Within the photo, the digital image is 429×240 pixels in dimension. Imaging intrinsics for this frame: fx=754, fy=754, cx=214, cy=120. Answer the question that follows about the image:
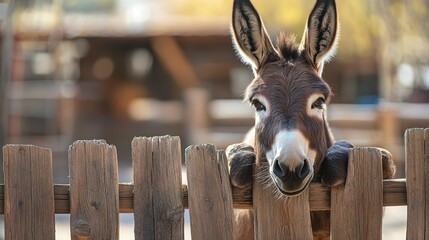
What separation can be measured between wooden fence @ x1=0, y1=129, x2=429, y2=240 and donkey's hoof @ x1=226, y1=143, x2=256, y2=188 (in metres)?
0.05

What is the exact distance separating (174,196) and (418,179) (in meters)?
1.13

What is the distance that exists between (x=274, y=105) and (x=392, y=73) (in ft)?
40.9

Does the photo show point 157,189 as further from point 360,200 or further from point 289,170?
point 360,200

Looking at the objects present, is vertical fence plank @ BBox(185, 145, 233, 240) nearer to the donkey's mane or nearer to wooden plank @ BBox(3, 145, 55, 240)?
wooden plank @ BBox(3, 145, 55, 240)

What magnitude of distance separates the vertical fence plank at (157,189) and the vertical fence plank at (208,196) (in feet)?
0.20

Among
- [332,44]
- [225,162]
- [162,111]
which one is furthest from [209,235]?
[162,111]

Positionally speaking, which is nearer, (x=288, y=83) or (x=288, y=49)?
(x=288, y=83)

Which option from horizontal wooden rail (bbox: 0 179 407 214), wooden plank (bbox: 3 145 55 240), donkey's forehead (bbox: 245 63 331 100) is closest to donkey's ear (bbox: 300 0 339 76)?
donkey's forehead (bbox: 245 63 331 100)

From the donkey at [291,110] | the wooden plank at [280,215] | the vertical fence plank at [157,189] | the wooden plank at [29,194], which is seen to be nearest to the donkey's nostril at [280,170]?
the donkey at [291,110]

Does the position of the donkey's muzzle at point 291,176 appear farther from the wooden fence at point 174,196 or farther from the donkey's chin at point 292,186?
the wooden fence at point 174,196

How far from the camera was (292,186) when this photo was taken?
3.32 metres

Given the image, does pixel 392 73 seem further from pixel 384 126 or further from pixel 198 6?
pixel 198 6

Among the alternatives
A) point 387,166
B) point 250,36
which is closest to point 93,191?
point 250,36

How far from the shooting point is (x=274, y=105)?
3.67 m
